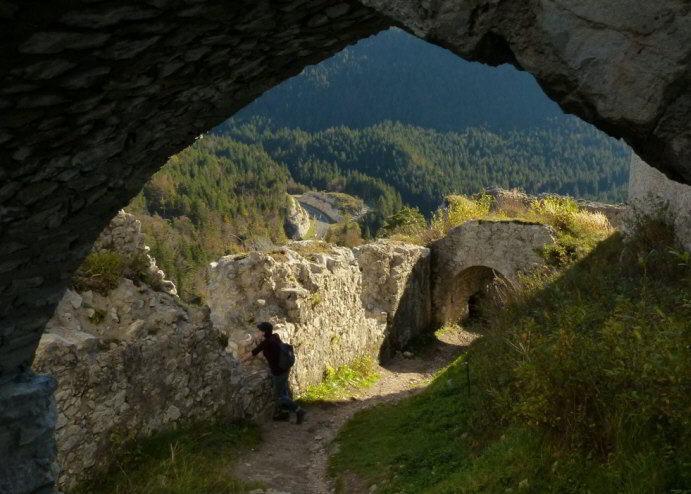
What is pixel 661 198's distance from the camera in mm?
9477

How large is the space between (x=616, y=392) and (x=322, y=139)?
16023 centimetres

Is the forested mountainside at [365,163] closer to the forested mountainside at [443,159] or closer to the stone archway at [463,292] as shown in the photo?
the forested mountainside at [443,159]

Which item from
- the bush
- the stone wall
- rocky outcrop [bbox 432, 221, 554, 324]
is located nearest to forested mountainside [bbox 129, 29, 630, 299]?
rocky outcrop [bbox 432, 221, 554, 324]

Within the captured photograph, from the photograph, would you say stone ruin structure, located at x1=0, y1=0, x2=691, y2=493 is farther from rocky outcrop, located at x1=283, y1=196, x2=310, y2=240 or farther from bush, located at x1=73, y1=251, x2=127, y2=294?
rocky outcrop, located at x1=283, y1=196, x2=310, y2=240

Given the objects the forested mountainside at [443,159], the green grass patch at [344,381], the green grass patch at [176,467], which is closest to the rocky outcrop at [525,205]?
the green grass patch at [344,381]

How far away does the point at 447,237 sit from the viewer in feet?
62.0

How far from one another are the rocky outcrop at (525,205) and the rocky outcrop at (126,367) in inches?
517

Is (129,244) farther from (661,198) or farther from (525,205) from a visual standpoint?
(525,205)

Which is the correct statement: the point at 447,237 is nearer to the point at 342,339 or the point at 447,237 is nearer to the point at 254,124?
the point at 342,339

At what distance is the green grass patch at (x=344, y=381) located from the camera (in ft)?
35.6

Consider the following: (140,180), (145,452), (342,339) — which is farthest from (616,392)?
(342,339)

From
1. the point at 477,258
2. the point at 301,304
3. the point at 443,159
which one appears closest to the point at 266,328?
the point at 301,304

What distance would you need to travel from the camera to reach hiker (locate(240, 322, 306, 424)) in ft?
30.3

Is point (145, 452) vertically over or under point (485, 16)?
under
